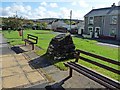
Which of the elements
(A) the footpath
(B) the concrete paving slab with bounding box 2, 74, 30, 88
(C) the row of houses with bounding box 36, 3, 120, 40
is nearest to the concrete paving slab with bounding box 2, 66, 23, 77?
(A) the footpath

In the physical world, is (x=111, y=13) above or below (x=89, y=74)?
above

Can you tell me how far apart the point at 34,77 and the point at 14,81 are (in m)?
0.74

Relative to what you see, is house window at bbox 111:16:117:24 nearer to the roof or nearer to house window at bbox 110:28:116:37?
the roof

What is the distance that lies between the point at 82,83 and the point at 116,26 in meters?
24.4

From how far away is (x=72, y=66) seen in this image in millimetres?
5730

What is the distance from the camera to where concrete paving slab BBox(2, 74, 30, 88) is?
5.56 m

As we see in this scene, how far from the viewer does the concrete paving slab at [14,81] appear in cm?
556

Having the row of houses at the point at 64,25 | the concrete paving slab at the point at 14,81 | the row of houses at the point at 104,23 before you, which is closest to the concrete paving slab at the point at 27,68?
the concrete paving slab at the point at 14,81

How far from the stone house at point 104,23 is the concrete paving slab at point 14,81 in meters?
23.3

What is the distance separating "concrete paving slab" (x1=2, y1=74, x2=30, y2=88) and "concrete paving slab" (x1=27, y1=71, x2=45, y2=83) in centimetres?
19

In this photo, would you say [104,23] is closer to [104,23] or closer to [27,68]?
[104,23]

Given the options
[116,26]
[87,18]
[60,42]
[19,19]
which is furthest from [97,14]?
[60,42]

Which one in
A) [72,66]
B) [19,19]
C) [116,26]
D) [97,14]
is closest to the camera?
[72,66]

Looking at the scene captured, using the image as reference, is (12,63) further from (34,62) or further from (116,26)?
(116,26)
